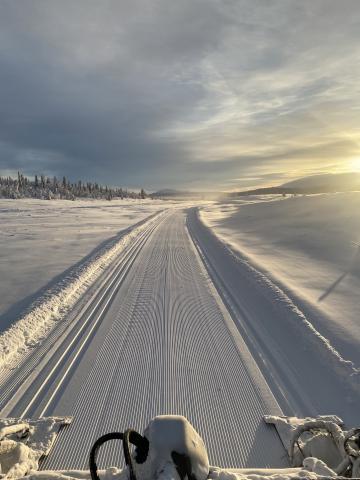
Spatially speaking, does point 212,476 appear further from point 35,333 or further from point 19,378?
point 35,333

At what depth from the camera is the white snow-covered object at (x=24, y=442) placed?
221cm

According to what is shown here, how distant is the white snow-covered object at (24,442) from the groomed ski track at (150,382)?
103mm

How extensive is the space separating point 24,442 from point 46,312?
3.08 m

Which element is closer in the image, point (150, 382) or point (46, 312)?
point (150, 382)

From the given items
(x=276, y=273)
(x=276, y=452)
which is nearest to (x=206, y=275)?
(x=276, y=273)

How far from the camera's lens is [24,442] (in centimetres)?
266

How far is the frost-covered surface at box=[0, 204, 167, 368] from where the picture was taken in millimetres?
4355

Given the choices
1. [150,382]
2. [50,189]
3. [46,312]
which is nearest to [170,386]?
[150,382]

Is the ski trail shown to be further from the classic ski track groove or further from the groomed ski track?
the classic ski track groove

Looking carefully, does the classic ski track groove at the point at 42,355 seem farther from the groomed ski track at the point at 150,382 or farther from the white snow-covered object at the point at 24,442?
the white snow-covered object at the point at 24,442

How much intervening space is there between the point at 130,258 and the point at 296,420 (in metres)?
7.70

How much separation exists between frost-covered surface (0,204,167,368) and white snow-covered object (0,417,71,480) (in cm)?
141

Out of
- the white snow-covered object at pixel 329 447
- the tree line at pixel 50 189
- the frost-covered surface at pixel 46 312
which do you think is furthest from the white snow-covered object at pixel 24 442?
the tree line at pixel 50 189

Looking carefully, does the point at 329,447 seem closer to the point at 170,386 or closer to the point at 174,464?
the point at 174,464
